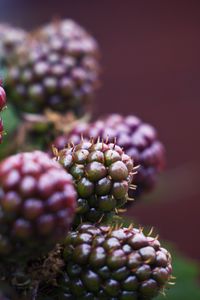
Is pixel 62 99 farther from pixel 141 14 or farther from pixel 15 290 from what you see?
pixel 141 14

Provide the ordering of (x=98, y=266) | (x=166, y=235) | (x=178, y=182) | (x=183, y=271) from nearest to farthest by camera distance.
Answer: (x=98, y=266), (x=183, y=271), (x=178, y=182), (x=166, y=235)

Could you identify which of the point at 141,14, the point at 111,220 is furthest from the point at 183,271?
the point at 141,14

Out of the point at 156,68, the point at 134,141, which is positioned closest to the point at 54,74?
the point at 134,141

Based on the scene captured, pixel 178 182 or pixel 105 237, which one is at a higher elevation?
pixel 178 182

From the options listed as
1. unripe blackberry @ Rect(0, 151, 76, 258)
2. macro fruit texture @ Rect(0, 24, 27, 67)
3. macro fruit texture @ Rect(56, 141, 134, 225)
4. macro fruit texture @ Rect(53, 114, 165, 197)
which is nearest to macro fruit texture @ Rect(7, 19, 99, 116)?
macro fruit texture @ Rect(0, 24, 27, 67)

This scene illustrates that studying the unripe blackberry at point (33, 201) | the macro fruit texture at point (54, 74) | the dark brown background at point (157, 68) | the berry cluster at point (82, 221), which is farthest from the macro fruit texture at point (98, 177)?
the dark brown background at point (157, 68)
